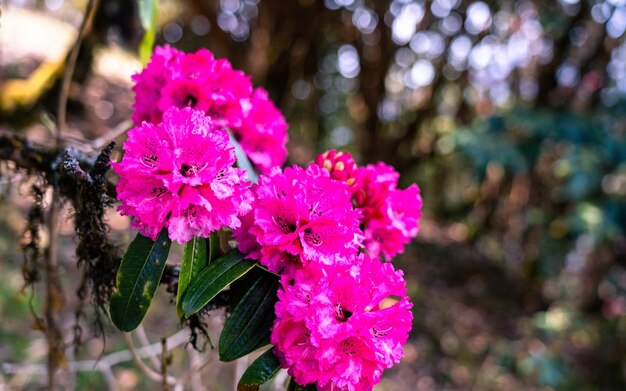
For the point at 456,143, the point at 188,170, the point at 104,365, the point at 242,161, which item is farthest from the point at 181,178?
the point at 456,143

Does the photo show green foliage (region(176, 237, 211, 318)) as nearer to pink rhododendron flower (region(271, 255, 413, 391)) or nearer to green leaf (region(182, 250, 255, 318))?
green leaf (region(182, 250, 255, 318))

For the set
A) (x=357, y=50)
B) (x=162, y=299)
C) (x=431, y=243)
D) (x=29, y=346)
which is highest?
(x=357, y=50)

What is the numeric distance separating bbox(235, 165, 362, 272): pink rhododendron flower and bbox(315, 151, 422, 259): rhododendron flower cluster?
0.44 feet

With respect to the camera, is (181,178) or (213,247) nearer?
(181,178)

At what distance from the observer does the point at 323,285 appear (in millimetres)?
650

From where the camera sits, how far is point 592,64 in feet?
11.6

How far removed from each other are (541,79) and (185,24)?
4.59 m

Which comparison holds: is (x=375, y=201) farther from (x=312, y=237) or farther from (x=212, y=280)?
(x=212, y=280)

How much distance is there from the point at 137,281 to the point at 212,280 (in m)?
0.11

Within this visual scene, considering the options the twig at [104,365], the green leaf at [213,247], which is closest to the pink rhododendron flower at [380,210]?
the green leaf at [213,247]

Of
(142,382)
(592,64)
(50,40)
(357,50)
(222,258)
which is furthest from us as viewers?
(50,40)

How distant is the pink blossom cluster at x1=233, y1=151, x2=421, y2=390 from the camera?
633 mm

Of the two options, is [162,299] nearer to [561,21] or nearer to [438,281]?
[438,281]

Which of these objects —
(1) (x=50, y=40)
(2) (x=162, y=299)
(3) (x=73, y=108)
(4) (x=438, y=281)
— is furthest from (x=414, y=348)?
(1) (x=50, y=40)
